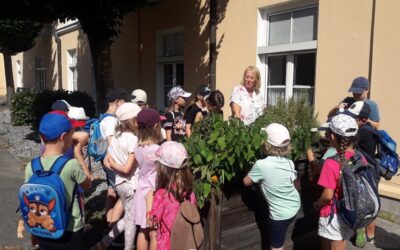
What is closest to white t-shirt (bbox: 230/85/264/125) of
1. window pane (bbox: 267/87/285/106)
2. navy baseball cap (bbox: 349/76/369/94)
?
navy baseball cap (bbox: 349/76/369/94)

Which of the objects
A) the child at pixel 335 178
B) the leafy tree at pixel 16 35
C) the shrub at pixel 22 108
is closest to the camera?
the child at pixel 335 178

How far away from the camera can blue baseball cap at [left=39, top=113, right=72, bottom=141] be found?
2.51 meters

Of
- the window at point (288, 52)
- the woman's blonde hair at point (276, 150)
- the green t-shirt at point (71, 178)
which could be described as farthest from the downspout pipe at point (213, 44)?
the green t-shirt at point (71, 178)

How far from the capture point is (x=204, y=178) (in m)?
2.83

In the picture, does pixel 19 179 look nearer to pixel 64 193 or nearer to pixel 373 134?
pixel 64 193

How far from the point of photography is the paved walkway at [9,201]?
13.3 feet

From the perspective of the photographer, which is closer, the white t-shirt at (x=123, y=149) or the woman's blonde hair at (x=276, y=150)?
the woman's blonde hair at (x=276, y=150)

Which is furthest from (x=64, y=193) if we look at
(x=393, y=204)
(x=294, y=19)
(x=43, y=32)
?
(x=43, y=32)

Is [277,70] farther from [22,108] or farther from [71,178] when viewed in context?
[22,108]

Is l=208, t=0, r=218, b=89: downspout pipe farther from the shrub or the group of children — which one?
the shrub

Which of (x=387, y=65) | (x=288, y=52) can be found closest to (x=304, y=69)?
(x=288, y=52)

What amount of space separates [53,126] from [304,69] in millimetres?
4994

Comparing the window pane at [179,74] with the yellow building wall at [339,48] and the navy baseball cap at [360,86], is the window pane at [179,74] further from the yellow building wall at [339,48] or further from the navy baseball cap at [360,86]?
the navy baseball cap at [360,86]

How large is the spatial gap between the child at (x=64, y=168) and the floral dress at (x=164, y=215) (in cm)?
56
